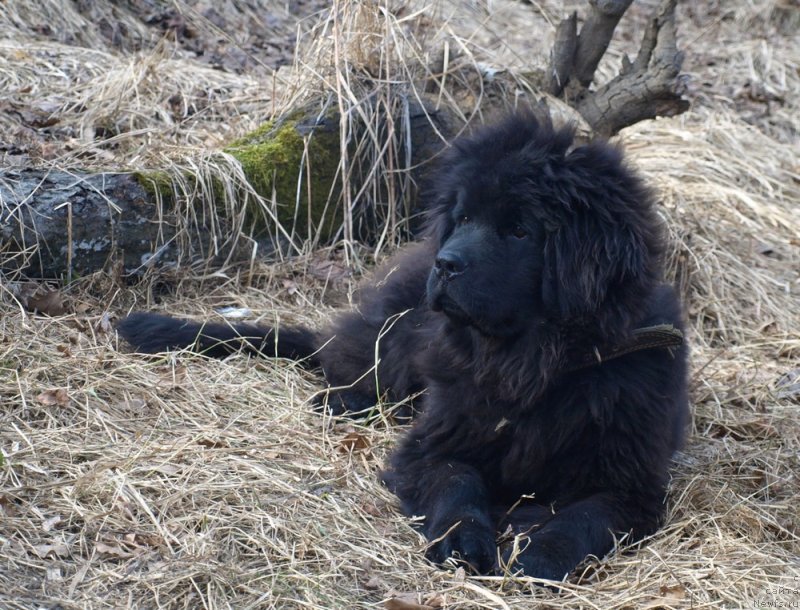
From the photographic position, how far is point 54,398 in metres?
4.05

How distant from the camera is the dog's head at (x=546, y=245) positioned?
3547 mm

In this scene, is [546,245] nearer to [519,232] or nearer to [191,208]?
[519,232]

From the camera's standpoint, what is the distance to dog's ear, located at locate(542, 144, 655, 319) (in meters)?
3.54

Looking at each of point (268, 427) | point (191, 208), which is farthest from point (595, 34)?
point (268, 427)

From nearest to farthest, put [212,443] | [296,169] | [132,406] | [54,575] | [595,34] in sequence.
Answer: [54,575] → [212,443] → [132,406] → [296,169] → [595,34]

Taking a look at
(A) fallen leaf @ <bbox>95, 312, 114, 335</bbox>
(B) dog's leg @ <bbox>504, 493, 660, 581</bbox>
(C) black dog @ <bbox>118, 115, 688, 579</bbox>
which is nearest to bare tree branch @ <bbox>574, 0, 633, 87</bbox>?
(C) black dog @ <bbox>118, 115, 688, 579</bbox>

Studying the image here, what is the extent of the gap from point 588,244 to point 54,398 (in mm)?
2338

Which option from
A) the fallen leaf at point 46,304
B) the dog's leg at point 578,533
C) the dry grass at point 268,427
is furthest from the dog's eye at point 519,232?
the fallen leaf at point 46,304

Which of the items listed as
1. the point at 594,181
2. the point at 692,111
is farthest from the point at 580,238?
the point at 692,111

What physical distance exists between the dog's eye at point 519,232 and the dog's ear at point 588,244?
0.08m

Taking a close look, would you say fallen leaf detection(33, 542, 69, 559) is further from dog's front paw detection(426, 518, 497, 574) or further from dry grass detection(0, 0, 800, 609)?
dog's front paw detection(426, 518, 497, 574)

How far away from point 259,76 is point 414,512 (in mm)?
5867

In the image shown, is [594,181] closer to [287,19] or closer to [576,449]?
[576,449]

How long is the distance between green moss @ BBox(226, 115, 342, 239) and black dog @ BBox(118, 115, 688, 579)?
7.26ft
